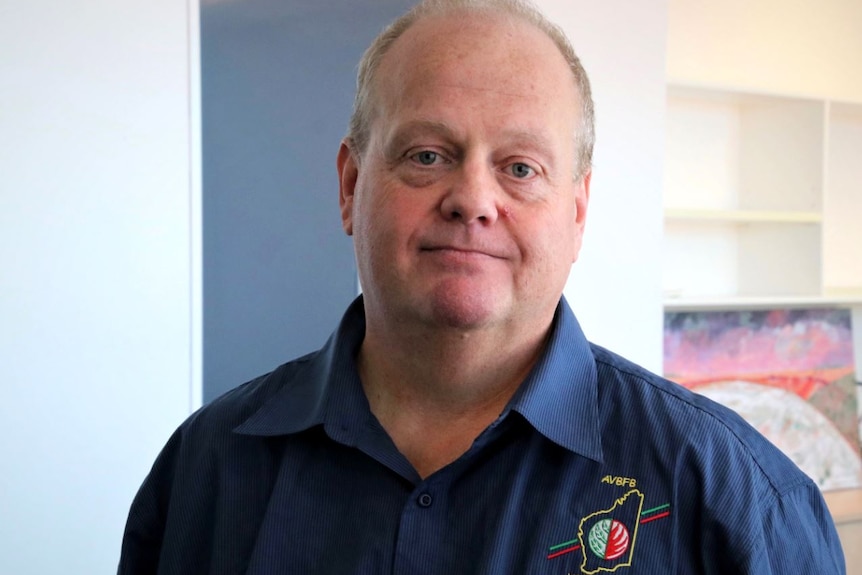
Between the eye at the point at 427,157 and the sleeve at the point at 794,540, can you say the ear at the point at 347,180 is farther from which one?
the sleeve at the point at 794,540

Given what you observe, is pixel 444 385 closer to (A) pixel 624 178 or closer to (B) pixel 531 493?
(B) pixel 531 493

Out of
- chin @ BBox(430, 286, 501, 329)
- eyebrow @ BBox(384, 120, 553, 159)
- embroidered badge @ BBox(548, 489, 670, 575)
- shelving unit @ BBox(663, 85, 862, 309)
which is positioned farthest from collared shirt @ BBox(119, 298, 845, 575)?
shelving unit @ BBox(663, 85, 862, 309)

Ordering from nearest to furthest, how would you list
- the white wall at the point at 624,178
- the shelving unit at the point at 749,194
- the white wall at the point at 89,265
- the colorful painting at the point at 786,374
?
the white wall at the point at 89,265 < the white wall at the point at 624,178 < the shelving unit at the point at 749,194 < the colorful painting at the point at 786,374

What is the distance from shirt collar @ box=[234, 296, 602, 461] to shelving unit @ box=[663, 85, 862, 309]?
6.85 ft

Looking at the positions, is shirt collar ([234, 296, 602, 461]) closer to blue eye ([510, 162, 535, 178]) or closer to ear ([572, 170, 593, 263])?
ear ([572, 170, 593, 263])

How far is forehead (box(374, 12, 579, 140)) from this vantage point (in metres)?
1.11

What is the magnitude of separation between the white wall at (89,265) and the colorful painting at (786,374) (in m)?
1.89

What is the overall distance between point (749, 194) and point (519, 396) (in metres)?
2.58

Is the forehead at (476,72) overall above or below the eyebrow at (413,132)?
above

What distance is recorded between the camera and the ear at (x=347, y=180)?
4.24 ft

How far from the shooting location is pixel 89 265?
6.57 feet

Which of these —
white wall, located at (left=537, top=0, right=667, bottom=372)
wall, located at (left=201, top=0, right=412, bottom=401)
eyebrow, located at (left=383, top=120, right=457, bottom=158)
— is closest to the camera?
eyebrow, located at (left=383, top=120, right=457, bottom=158)

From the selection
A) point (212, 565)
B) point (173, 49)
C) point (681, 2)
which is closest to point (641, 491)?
point (212, 565)

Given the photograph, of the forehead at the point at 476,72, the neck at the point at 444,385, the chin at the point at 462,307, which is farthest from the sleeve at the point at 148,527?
the forehead at the point at 476,72
